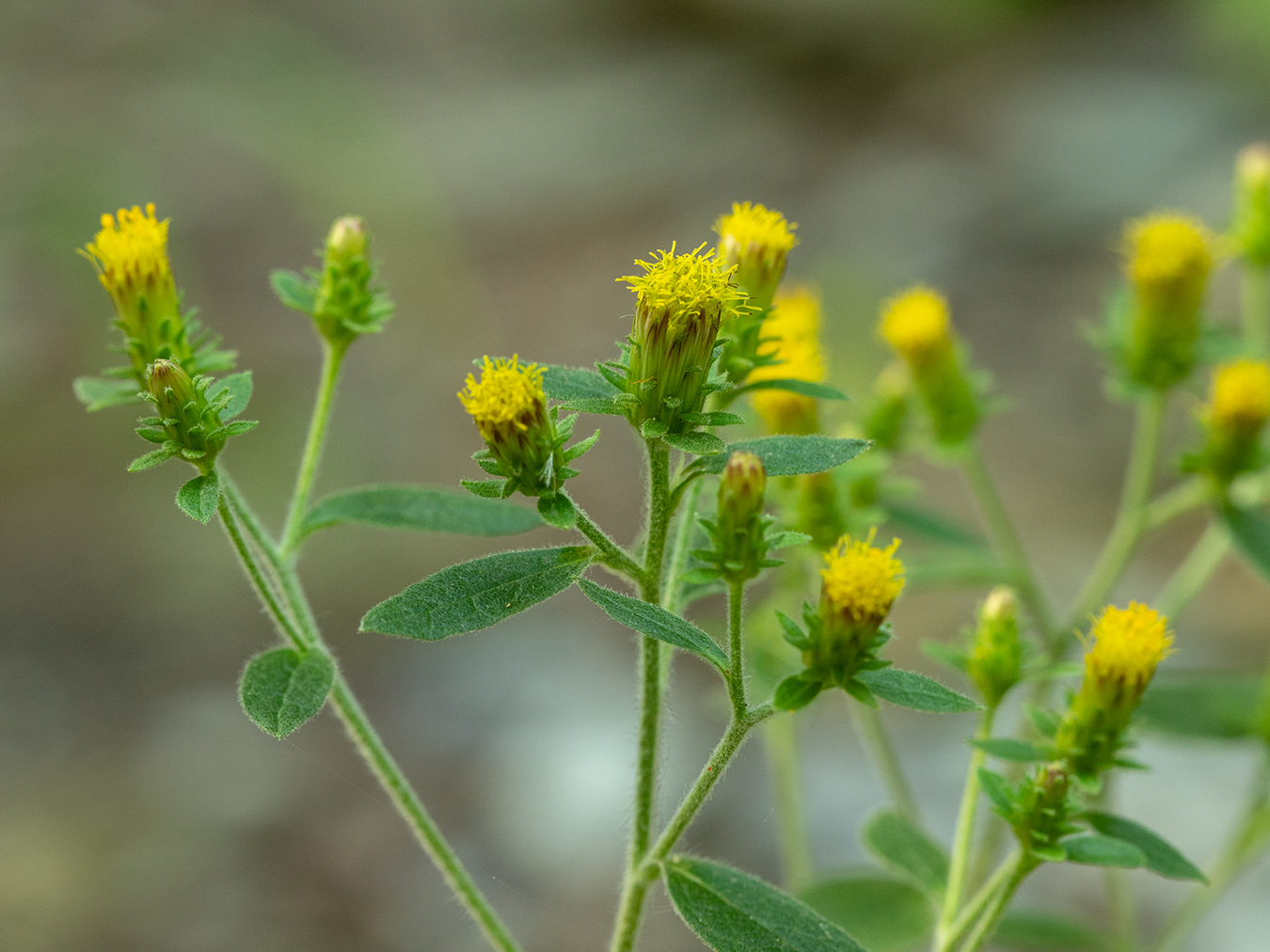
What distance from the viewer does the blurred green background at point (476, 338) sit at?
422cm

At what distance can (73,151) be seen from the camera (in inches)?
260

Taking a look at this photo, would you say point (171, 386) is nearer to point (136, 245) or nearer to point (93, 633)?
point (136, 245)

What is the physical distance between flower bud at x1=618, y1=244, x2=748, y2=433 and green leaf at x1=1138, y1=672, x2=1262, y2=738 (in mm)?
1293

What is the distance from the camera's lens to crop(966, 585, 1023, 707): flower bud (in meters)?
1.70

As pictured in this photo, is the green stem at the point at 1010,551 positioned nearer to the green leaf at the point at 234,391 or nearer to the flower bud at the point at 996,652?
the flower bud at the point at 996,652

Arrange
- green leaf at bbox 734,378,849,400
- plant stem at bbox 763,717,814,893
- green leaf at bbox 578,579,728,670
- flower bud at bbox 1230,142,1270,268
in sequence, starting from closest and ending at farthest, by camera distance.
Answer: green leaf at bbox 578,579,728,670 → green leaf at bbox 734,378,849,400 → plant stem at bbox 763,717,814,893 → flower bud at bbox 1230,142,1270,268

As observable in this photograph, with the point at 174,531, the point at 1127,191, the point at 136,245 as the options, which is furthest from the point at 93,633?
the point at 1127,191

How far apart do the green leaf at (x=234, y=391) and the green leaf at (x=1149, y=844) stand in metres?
1.17

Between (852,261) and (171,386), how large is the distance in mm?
6314

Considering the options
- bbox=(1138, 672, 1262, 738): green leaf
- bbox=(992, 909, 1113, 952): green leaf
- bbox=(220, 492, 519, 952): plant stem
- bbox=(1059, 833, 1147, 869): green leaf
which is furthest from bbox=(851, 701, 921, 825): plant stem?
bbox=(220, 492, 519, 952): plant stem

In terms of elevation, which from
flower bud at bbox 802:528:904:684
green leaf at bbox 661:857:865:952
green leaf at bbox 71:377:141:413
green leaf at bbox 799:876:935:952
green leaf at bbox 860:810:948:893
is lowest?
green leaf at bbox 799:876:935:952

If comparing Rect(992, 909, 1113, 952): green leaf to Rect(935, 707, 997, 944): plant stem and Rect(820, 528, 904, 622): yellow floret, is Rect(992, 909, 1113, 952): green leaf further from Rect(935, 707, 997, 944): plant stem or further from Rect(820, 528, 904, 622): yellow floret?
Rect(820, 528, 904, 622): yellow floret

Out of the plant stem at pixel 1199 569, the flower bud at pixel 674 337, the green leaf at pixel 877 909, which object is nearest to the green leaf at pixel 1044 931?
the green leaf at pixel 877 909

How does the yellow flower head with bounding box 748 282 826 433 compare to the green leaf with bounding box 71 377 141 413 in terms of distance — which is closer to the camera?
the green leaf with bounding box 71 377 141 413
